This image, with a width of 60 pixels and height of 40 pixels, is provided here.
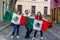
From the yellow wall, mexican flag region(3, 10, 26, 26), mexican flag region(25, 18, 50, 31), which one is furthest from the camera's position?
the yellow wall

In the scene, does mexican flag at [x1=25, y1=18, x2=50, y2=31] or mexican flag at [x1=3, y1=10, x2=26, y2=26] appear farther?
mexican flag at [x1=3, y1=10, x2=26, y2=26]

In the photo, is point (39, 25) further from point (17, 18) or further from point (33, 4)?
point (33, 4)

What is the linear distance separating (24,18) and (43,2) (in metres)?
45.4

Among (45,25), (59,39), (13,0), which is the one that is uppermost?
(13,0)

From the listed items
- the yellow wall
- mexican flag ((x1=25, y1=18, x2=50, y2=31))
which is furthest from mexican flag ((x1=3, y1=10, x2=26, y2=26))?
the yellow wall

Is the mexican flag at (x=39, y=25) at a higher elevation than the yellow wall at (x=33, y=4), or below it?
below

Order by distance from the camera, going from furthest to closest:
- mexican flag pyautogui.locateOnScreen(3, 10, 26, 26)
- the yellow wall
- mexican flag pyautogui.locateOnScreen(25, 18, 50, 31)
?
the yellow wall, mexican flag pyautogui.locateOnScreen(3, 10, 26, 26), mexican flag pyautogui.locateOnScreen(25, 18, 50, 31)

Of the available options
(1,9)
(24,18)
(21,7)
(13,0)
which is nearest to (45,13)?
(21,7)

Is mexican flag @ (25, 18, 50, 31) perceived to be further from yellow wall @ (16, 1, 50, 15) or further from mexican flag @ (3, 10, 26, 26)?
yellow wall @ (16, 1, 50, 15)

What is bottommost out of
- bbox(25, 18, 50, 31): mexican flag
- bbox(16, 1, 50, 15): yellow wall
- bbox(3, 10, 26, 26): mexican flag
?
bbox(25, 18, 50, 31): mexican flag

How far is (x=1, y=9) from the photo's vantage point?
32875 mm

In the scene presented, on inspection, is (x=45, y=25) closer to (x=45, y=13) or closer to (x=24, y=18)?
(x=24, y=18)

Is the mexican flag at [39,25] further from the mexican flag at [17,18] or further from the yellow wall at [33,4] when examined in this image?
the yellow wall at [33,4]

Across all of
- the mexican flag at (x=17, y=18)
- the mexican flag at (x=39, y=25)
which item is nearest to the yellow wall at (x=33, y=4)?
the mexican flag at (x=17, y=18)
